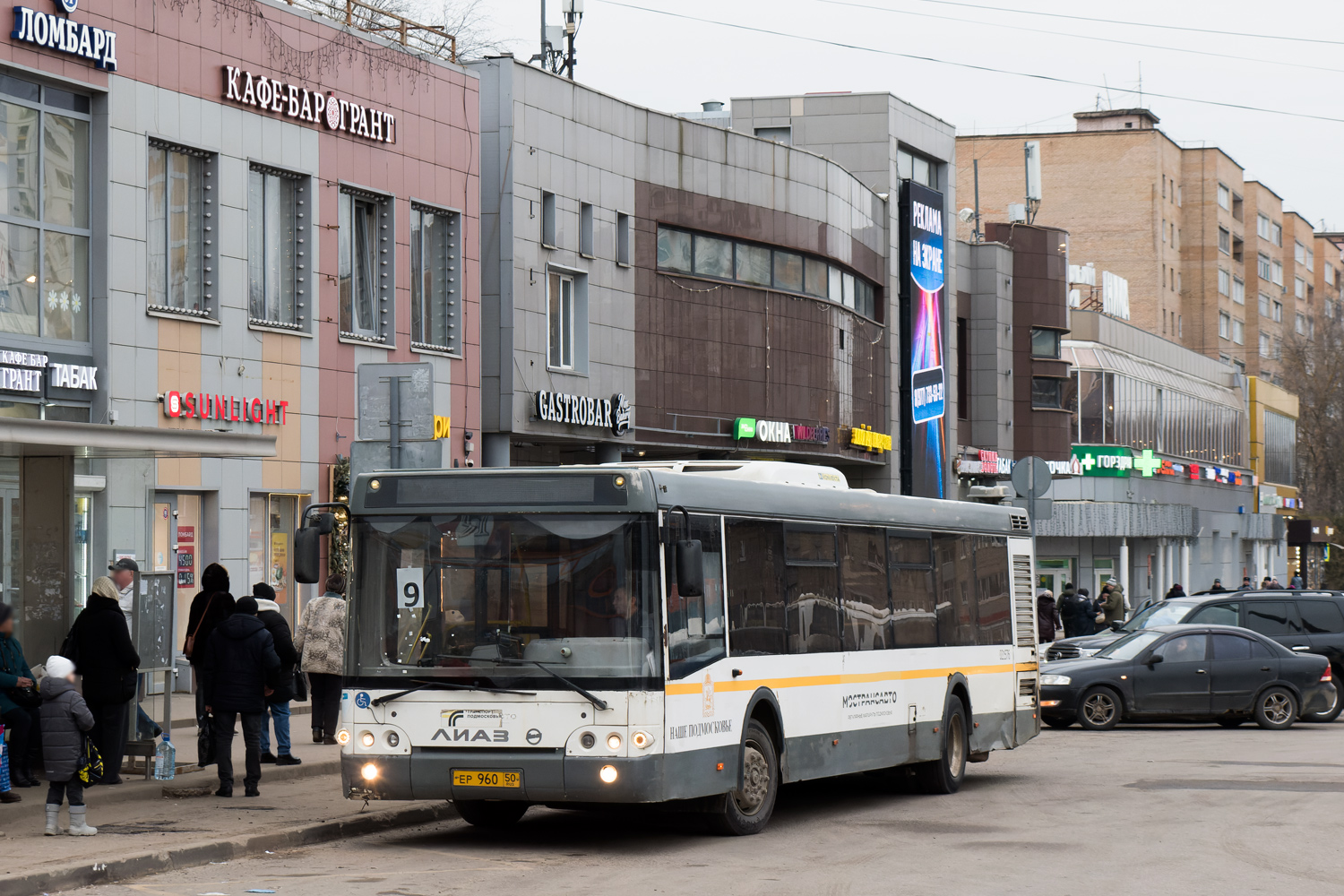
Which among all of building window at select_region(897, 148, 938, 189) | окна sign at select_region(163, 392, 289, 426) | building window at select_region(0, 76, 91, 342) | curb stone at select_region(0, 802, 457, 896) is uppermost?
building window at select_region(897, 148, 938, 189)

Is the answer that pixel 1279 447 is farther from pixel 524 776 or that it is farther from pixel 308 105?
pixel 524 776

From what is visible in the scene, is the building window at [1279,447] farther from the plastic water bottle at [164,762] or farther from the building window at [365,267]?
the plastic water bottle at [164,762]

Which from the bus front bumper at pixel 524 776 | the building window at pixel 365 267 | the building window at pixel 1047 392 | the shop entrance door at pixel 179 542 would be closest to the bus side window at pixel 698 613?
the bus front bumper at pixel 524 776

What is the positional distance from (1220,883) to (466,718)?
192 inches

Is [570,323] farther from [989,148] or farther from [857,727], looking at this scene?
[989,148]

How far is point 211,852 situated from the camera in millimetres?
12016

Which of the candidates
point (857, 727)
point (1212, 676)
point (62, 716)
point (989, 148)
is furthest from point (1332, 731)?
point (989, 148)

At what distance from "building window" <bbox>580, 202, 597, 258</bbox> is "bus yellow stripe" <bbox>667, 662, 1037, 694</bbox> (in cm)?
1566

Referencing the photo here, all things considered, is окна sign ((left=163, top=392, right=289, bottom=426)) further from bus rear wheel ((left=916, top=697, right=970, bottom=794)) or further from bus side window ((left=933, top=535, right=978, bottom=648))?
bus rear wheel ((left=916, top=697, right=970, bottom=794))

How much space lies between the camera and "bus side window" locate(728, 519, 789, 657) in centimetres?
1323

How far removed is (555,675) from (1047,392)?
49117 millimetres

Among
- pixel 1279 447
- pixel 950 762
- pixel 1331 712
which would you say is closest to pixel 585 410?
pixel 1331 712

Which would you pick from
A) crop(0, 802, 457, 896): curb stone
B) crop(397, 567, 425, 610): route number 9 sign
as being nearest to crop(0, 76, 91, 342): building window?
A: crop(0, 802, 457, 896): curb stone

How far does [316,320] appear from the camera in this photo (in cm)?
2567
